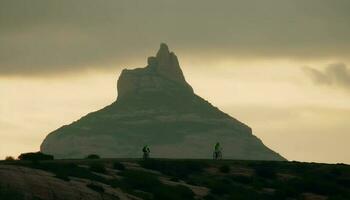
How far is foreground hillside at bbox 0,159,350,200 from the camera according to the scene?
7838 centimetres

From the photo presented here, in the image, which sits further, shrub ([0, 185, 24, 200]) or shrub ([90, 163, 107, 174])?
shrub ([90, 163, 107, 174])

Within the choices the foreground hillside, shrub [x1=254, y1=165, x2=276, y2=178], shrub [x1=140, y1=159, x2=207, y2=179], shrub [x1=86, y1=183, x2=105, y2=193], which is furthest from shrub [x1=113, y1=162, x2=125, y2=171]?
shrub [x1=86, y1=183, x2=105, y2=193]

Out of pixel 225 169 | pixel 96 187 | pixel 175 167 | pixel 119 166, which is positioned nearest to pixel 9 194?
pixel 96 187

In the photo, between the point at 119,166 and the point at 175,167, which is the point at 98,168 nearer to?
the point at 119,166

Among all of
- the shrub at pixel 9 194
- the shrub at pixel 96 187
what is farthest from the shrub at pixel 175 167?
the shrub at pixel 9 194

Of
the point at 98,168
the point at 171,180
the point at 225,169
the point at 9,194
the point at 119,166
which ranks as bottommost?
the point at 9,194

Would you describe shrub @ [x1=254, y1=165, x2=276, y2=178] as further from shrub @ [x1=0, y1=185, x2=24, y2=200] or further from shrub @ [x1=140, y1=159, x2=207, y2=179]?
shrub @ [x1=0, y1=185, x2=24, y2=200]

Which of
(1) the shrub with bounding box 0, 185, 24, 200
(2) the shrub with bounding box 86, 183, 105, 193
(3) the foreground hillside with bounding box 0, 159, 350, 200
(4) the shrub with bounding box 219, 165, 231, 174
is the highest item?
(4) the shrub with bounding box 219, 165, 231, 174

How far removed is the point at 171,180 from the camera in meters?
101

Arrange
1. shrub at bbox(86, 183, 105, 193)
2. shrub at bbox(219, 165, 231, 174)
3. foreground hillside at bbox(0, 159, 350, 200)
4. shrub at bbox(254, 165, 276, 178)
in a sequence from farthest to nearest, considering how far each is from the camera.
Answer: shrub at bbox(254, 165, 276, 178) < shrub at bbox(219, 165, 231, 174) < shrub at bbox(86, 183, 105, 193) < foreground hillside at bbox(0, 159, 350, 200)

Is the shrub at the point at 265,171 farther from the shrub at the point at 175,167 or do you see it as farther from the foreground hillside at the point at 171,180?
the shrub at the point at 175,167

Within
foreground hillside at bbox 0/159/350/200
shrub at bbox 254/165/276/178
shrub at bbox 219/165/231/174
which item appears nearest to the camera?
foreground hillside at bbox 0/159/350/200

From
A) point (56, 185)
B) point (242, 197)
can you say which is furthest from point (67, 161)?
point (56, 185)

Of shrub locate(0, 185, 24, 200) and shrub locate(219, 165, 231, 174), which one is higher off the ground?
shrub locate(219, 165, 231, 174)
